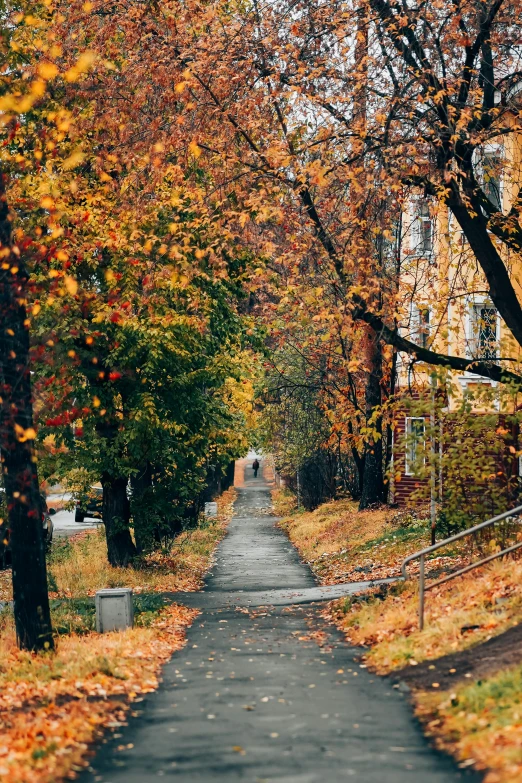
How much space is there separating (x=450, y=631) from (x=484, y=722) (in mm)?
3661

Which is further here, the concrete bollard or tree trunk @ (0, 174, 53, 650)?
the concrete bollard

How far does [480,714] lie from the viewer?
8102mm

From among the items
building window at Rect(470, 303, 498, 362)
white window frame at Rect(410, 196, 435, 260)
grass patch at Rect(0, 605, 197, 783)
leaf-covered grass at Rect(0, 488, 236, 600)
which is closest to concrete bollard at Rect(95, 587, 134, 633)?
grass patch at Rect(0, 605, 197, 783)

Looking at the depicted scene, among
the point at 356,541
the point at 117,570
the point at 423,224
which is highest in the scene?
the point at 423,224

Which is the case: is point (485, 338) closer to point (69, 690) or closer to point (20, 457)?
point (20, 457)

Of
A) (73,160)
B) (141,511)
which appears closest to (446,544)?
(73,160)

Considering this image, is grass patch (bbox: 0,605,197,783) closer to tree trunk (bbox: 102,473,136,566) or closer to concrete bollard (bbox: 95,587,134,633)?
concrete bollard (bbox: 95,587,134,633)

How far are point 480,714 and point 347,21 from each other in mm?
10852

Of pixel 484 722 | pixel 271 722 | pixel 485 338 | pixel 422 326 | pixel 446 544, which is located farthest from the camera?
pixel 422 326

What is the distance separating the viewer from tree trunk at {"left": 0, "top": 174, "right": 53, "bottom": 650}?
38.1 ft

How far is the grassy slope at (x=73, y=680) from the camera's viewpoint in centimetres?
779

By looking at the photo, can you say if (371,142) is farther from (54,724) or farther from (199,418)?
(54,724)

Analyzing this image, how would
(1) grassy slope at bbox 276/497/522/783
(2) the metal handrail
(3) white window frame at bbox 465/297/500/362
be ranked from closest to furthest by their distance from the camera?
(1) grassy slope at bbox 276/497/522/783 < (2) the metal handrail < (3) white window frame at bbox 465/297/500/362

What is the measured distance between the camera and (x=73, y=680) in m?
10.6
